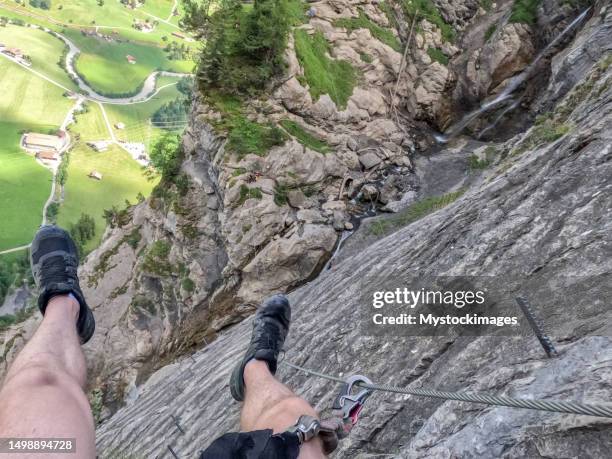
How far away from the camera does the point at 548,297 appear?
15.5 ft

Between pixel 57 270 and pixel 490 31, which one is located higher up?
pixel 490 31

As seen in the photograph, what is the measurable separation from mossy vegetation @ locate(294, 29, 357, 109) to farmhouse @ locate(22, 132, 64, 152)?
126162 millimetres

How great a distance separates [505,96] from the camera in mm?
22766

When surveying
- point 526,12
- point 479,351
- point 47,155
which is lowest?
point 47,155

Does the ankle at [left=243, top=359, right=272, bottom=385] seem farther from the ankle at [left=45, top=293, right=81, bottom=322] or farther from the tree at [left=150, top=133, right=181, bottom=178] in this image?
the tree at [left=150, top=133, right=181, bottom=178]

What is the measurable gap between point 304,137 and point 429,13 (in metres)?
13.3

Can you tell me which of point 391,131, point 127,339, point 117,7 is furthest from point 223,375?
point 117,7

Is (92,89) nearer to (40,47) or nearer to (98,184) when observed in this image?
(40,47)

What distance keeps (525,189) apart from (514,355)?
3.66m

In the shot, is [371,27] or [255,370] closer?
[255,370]

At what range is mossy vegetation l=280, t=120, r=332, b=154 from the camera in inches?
759

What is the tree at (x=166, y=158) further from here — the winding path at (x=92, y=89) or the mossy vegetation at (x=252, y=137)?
the winding path at (x=92, y=89)

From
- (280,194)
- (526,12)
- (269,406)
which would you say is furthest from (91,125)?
(269,406)

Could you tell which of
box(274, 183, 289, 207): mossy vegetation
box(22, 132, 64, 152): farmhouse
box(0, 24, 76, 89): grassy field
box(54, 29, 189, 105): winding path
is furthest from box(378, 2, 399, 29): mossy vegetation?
box(0, 24, 76, 89): grassy field
